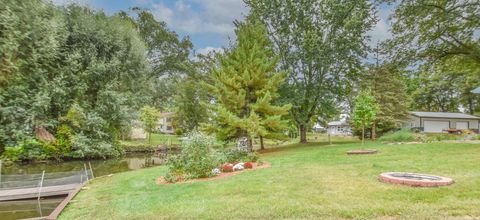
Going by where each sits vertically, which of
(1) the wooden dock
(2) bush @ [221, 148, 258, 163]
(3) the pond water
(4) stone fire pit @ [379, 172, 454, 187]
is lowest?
(3) the pond water

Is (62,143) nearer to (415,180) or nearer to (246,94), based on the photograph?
(246,94)

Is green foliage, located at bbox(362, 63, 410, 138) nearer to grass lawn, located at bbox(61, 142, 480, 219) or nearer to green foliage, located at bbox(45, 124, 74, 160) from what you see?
grass lawn, located at bbox(61, 142, 480, 219)

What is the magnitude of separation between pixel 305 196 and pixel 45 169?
50.9 ft

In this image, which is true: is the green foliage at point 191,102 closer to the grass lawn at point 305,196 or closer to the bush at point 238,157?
the bush at point 238,157

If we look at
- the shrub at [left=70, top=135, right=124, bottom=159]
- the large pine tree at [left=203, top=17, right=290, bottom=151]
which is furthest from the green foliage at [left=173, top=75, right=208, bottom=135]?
the large pine tree at [left=203, top=17, right=290, bottom=151]

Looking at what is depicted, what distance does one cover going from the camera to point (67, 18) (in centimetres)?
1936

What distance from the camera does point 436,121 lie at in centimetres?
3353

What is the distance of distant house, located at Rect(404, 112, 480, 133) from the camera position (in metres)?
33.0

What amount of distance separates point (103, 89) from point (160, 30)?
55.5 feet

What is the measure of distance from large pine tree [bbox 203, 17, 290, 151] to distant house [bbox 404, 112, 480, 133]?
74.7 feet

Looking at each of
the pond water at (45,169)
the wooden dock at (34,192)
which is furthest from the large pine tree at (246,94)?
the wooden dock at (34,192)

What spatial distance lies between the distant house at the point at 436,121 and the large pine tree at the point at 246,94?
22.8m

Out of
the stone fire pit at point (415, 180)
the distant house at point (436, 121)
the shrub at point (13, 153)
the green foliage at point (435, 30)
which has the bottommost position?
the shrub at point (13, 153)

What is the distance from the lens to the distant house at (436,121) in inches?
1298
